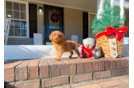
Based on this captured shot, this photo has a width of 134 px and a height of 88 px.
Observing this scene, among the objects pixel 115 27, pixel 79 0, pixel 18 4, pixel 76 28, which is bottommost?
pixel 115 27

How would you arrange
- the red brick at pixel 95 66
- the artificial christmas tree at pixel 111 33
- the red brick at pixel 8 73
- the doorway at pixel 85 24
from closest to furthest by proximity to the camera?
the red brick at pixel 8 73, the red brick at pixel 95 66, the artificial christmas tree at pixel 111 33, the doorway at pixel 85 24

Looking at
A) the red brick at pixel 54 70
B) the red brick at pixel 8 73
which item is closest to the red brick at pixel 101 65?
the red brick at pixel 54 70

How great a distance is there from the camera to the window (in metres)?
3.55

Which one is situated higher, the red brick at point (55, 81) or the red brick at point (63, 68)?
the red brick at point (63, 68)

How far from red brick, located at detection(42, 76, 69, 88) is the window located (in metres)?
3.49

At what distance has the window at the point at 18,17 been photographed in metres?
3.55

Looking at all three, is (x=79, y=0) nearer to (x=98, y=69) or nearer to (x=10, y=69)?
(x=98, y=69)

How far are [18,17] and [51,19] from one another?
164 centimetres

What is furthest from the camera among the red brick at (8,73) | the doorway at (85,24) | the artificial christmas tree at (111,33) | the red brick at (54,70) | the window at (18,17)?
the doorway at (85,24)

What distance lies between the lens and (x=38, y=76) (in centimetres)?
77

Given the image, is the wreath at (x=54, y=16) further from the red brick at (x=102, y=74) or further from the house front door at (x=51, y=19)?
the red brick at (x=102, y=74)

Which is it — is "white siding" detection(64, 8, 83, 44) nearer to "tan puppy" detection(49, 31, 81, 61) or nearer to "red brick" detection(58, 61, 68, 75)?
"tan puppy" detection(49, 31, 81, 61)
